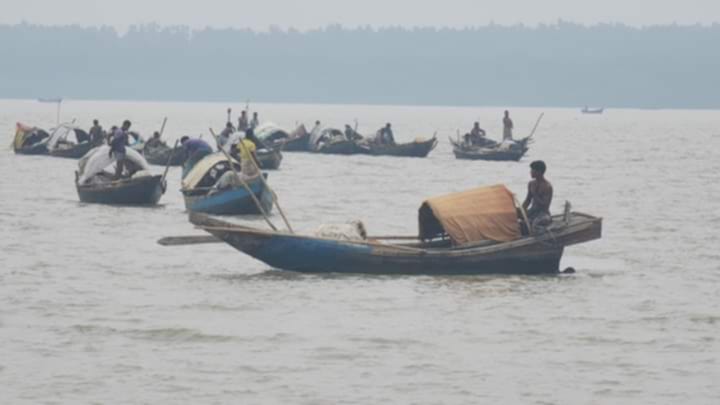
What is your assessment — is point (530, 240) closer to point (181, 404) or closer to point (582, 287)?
point (582, 287)

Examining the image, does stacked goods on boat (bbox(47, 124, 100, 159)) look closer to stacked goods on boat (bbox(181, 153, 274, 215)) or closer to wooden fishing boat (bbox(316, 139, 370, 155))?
wooden fishing boat (bbox(316, 139, 370, 155))

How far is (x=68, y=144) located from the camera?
60750mm

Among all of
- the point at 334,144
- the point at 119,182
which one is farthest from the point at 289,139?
the point at 119,182

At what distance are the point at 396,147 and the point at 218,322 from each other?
157 ft

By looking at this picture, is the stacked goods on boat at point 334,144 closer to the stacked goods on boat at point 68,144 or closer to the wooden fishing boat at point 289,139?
the wooden fishing boat at point 289,139

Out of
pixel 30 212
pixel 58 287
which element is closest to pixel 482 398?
pixel 58 287

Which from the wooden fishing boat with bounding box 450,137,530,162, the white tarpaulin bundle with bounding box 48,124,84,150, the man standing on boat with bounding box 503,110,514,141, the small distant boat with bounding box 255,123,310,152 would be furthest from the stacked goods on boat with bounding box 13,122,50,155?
the man standing on boat with bounding box 503,110,514,141

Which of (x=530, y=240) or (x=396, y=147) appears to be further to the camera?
(x=396, y=147)

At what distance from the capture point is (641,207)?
44000 mm

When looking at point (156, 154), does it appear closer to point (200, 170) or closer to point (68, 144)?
point (68, 144)

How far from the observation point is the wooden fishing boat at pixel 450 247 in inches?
884

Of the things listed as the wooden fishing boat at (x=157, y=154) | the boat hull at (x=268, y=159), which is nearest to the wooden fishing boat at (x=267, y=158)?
the boat hull at (x=268, y=159)

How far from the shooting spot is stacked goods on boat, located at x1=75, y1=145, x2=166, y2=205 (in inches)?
1400

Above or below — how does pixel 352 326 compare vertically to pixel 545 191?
below
